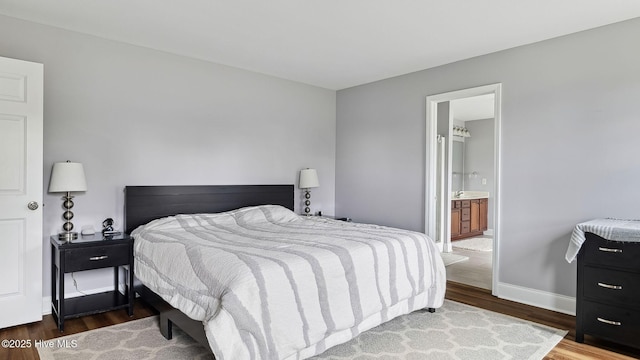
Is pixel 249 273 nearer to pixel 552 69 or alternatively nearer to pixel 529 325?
pixel 529 325

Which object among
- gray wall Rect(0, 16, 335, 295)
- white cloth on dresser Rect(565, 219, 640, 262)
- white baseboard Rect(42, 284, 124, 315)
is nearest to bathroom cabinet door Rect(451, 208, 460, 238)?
gray wall Rect(0, 16, 335, 295)

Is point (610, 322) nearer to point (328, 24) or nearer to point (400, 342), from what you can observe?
point (400, 342)

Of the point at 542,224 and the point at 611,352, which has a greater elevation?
the point at 542,224

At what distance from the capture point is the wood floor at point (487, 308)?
2473 millimetres

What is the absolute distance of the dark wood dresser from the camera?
246 centimetres

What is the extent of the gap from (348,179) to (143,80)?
9.28 ft

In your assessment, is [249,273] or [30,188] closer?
[249,273]

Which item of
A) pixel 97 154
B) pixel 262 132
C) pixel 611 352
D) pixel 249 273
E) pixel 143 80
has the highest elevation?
pixel 143 80

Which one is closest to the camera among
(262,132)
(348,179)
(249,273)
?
(249,273)

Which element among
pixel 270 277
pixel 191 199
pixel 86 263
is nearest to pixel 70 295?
pixel 86 263

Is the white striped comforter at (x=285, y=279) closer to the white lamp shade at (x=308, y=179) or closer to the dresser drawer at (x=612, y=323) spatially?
the dresser drawer at (x=612, y=323)

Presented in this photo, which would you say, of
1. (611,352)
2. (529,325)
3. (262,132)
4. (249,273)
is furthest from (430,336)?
(262,132)

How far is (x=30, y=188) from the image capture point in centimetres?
289

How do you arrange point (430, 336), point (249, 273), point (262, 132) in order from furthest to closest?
1. point (262, 132)
2. point (430, 336)
3. point (249, 273)
